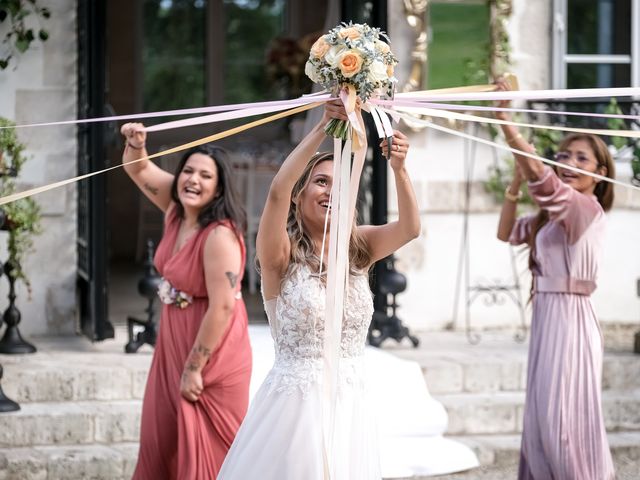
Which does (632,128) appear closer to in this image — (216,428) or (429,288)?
(429,288)

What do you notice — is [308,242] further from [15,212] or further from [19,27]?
[19,27]

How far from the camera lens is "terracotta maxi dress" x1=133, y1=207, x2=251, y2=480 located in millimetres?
5137

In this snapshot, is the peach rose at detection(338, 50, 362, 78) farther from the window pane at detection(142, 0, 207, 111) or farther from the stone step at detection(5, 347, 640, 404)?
the window pane at detection(142, 0, 207, 111)

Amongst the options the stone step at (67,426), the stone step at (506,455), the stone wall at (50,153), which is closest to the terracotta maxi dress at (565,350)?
the stone step at (506,455)

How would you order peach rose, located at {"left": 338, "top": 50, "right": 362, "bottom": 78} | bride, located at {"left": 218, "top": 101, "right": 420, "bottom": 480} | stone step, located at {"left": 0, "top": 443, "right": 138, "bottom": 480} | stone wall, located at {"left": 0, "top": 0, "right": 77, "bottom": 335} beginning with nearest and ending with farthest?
peach rose, located at {"left": 338, "top": 50, "right": 362, "bottom": 78}
bride, located at {"left": 218, "top": 101, "right": 420, "bottom": 480}
stone step, located at {"left": 0, "top": 443, "right": 138, "bottom": 480}
stone wall, located at {"left": 0, "top": 0, "right": 77, "bottom": 335}

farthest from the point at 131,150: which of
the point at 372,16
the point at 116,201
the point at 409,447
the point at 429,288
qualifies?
the point at 116,201

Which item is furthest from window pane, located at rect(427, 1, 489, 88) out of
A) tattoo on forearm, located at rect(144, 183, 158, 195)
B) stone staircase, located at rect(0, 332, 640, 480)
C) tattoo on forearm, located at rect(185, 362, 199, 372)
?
tattoo on forearm, located at rect(185, 362, 199, 372)

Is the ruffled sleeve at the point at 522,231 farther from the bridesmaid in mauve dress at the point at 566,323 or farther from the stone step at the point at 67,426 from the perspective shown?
the stone step at the point at 67,426

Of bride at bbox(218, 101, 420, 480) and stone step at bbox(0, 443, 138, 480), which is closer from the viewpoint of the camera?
bride at bbox(218, 101, 420, 480)

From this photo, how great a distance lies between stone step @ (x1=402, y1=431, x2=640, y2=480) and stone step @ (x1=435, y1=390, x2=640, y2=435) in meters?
0.06

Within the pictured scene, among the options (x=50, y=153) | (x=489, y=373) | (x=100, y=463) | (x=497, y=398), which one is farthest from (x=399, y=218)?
(x=50, y=153)

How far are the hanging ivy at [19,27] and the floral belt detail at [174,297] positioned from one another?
10.8 feet

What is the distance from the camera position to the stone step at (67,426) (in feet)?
21.8

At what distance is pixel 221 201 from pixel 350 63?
1.74 meters
